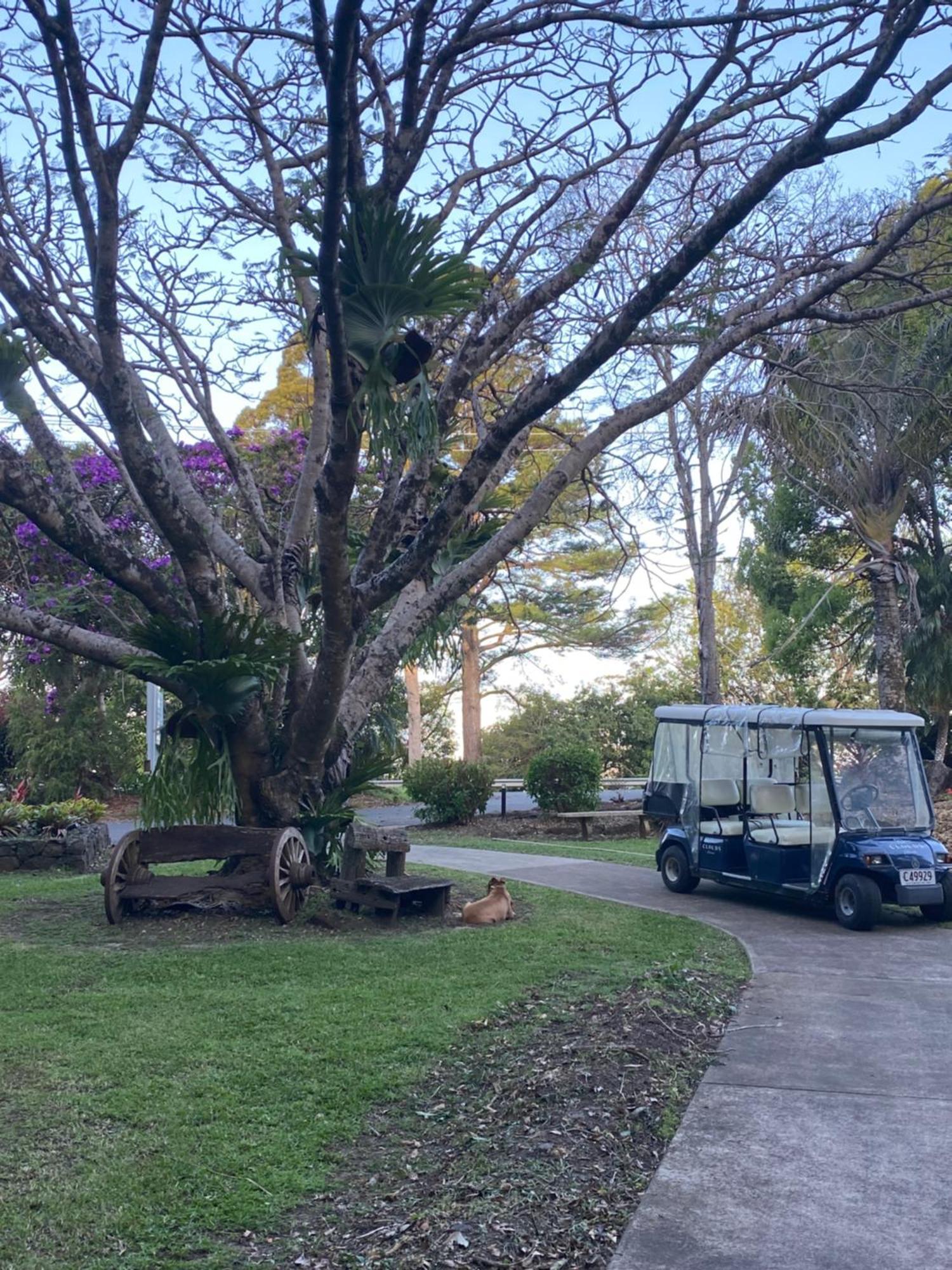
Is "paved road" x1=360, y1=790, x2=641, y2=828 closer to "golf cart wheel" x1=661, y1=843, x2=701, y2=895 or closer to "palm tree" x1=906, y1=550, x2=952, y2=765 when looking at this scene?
"palm tree" x1=906, y1=550, x2=952, y2=765

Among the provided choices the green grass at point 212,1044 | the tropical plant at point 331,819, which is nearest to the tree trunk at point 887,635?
the green grass at point 212,1044

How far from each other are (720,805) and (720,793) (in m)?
0.13

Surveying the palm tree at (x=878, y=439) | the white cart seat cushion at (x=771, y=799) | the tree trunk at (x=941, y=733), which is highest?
the palm tree at (x=878, y=439)

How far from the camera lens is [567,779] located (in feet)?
73.6

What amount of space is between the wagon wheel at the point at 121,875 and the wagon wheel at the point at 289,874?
1.27 metres

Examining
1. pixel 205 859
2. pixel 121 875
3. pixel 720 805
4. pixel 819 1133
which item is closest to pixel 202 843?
pixel 205 859

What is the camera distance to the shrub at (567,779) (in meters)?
22.3

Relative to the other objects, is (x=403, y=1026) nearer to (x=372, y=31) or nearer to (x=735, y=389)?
(x=372, y=31)

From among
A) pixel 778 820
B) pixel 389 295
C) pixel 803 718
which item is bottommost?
pixel 778 820

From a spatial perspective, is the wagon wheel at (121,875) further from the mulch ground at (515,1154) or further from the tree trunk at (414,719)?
the tree trunk at (414,719)

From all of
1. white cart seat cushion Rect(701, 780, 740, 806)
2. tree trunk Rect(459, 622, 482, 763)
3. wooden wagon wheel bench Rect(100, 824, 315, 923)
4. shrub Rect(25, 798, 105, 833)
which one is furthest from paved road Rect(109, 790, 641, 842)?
wooden wagon wheel bench Rect(100, 824, 315, 923)

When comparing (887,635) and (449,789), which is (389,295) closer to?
(887,635)

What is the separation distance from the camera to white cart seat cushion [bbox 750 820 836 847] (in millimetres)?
11086

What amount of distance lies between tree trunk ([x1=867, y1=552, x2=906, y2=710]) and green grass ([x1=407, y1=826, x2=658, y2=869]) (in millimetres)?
4539
